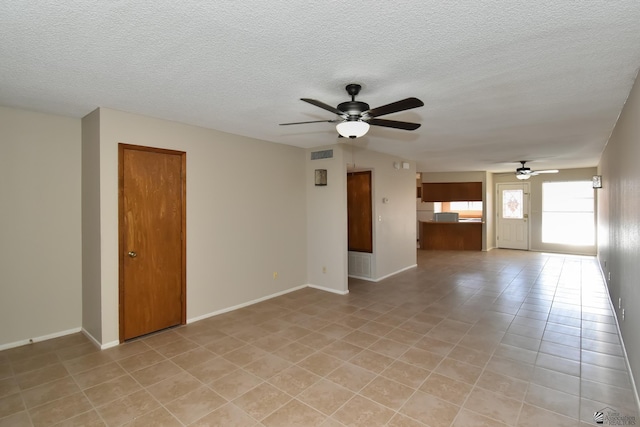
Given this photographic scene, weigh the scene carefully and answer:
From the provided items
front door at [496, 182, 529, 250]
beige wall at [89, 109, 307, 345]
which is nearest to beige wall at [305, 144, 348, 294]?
beige wall at [89, 109, 307, 345]

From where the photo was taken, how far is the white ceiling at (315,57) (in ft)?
5.54

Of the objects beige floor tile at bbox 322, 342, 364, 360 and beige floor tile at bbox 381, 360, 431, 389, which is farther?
beige floor tile at bbox 322, 342, 364, 360

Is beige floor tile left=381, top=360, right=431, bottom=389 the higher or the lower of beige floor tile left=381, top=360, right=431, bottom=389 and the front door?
the lower

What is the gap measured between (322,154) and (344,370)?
3.53m

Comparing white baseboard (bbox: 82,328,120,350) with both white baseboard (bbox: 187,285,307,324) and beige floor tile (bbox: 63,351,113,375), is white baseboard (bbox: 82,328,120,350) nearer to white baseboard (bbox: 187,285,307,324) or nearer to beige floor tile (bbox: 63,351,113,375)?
beige floor tile (bbox: 63,351,113,375)

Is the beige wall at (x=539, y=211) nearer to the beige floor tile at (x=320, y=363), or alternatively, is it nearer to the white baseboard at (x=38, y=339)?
the beige floor tile at (x=320, y=363)

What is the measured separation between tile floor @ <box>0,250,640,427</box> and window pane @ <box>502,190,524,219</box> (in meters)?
6.06

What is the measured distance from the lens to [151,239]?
12.3ft

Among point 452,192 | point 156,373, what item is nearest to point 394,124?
point 156,373

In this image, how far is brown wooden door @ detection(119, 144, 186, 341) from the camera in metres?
3.54

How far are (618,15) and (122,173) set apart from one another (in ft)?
13.6

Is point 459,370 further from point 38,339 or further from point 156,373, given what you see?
point 38,339

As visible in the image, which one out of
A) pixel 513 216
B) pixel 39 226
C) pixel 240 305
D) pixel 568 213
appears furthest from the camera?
pixel 513 216

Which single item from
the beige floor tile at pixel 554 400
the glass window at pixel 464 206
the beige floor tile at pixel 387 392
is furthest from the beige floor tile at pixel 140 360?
the glass window at pixel 464 206
